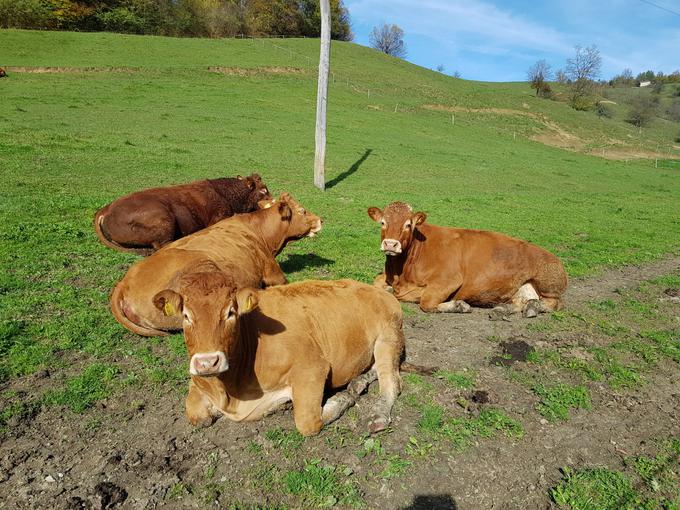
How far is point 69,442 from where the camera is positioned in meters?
4.33

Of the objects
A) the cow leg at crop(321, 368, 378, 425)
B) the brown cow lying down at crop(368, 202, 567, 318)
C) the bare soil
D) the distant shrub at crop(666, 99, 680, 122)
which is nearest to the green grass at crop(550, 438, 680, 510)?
the bare soil

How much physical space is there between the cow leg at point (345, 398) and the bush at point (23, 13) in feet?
230

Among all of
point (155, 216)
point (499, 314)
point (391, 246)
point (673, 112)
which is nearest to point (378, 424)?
point (391, 246)

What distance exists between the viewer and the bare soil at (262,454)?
386cm

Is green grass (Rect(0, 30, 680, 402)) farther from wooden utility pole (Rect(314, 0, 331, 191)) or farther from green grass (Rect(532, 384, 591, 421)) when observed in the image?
green grass (Rect(532, 384, 591, 421))

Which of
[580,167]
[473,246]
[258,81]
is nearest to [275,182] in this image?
[473,246]

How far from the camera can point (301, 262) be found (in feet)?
33.3

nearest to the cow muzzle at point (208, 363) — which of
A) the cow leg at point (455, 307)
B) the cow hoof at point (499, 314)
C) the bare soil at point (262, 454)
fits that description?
the bare soil at point (262, 454)

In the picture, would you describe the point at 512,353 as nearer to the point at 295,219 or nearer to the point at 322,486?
the point at 322,486

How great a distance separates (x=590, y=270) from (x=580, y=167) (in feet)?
91.9

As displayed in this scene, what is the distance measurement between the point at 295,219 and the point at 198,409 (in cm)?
483

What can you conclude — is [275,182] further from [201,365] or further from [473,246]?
[201,365]

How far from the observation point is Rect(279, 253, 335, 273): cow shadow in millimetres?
9748

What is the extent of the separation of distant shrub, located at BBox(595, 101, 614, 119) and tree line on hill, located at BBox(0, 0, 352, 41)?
51.2 m
